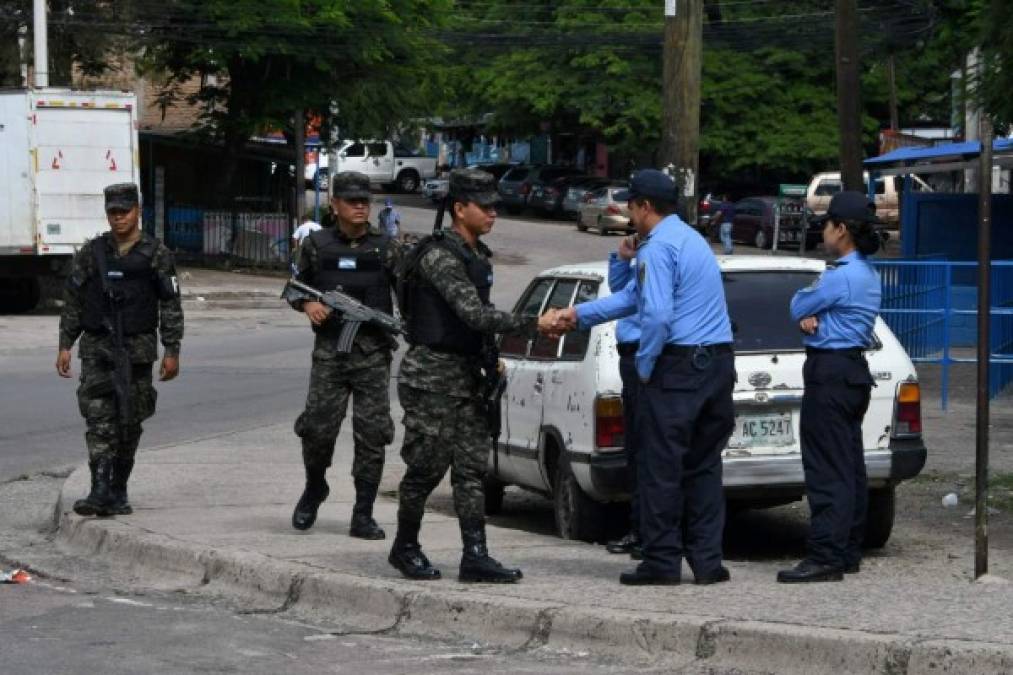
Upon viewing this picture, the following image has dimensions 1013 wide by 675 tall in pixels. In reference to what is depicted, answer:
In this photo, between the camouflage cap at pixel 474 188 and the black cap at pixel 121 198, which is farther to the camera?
the black cap at pixel 121 198

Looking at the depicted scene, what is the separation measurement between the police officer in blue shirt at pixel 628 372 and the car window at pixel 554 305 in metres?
1.13

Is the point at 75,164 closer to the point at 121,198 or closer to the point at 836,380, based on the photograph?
the point at 121,198

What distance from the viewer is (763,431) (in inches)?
373

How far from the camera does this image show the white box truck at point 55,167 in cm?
2709

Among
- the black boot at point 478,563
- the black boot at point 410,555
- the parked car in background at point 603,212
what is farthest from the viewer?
the parked car in background at point 603,212

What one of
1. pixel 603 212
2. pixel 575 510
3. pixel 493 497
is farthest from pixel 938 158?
pixel 603 212

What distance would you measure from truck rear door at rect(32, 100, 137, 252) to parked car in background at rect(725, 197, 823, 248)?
71.2 ft

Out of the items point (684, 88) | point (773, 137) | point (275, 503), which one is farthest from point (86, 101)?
point (773, 137)

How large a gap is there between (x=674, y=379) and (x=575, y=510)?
218 centimetres

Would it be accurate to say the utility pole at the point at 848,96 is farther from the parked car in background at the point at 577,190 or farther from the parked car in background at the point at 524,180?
the parked car in background at the point at 524,180

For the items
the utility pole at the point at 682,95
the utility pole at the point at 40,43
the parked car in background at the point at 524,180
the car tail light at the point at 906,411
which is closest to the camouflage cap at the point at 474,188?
the car tail light at the point at 906,411

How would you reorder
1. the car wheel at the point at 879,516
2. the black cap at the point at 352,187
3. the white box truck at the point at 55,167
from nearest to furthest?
the black cap at the point at 352,187 < the car wheel at the point at 879,516 < the white box truck at the point at 55,167

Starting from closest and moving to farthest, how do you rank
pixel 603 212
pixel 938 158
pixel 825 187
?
1. pixel 938 158
2. pixel 825 187
3. pixel 603 212

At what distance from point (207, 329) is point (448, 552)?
18.0 m
